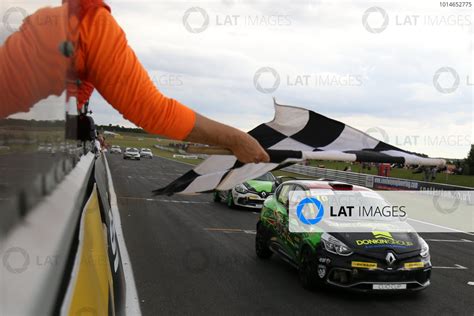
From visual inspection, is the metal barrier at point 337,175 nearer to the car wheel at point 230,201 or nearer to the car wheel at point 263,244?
the car wheel at point 230,201

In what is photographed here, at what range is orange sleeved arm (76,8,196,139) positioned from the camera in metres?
0.93

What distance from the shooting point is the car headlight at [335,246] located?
6.97 metres

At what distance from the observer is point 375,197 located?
8.46 meters

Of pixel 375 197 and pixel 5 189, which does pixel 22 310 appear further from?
pixel 375 197

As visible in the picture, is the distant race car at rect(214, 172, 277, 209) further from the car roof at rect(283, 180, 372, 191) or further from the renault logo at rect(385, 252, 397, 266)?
the renault logo at rect(385, 252, 397, 266)

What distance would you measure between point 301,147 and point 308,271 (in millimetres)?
5284

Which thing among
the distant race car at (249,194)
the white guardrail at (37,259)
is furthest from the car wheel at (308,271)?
Answer: the distant race car at (249,194)

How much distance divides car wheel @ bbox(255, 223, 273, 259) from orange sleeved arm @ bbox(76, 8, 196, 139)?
8.09m

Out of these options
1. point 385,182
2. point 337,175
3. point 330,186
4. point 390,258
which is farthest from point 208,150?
point 337,175

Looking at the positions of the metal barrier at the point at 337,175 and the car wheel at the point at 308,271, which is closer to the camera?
the car wheel at the point at 308,271

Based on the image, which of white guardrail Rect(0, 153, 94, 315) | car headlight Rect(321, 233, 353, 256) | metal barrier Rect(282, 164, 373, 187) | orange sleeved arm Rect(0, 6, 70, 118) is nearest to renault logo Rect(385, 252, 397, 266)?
car headlight Rect(321, 233, 353, 256)

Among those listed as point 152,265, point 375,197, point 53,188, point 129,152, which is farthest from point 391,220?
point 129,152

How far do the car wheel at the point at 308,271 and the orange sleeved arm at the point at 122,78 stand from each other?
247 inches

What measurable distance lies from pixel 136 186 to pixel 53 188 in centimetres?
2234
